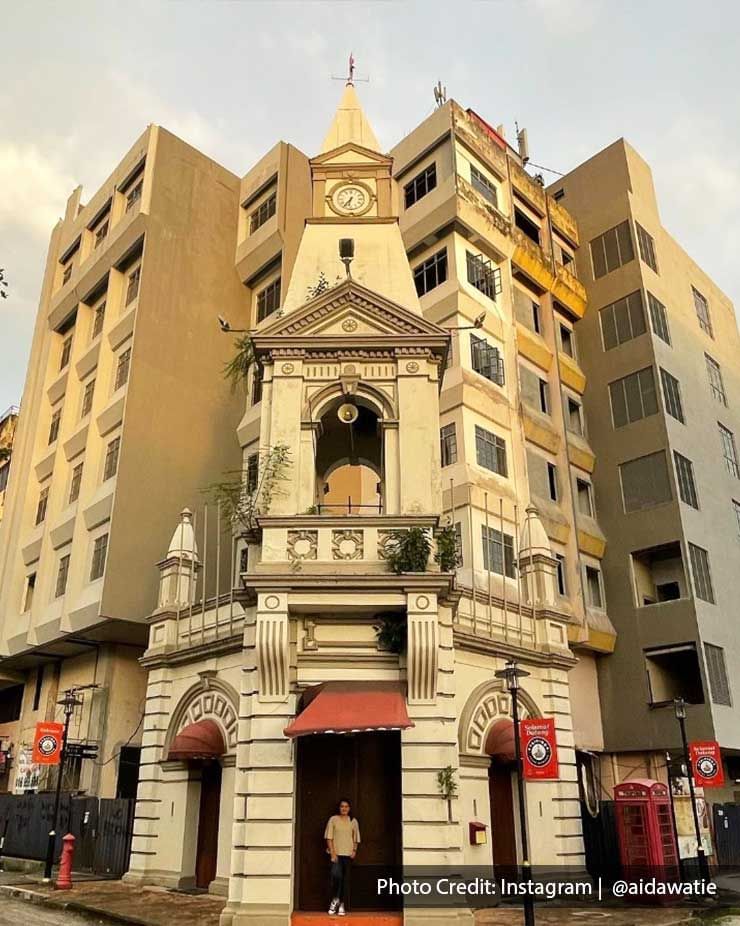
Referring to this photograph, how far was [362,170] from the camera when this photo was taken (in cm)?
2133

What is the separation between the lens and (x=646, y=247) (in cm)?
4184

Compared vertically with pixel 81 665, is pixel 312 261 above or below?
above

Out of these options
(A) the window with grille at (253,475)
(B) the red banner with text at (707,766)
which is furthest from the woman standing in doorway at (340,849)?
(B) the red banner with text at (707,766)

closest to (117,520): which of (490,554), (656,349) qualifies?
(490,554)

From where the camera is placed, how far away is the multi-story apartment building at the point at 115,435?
31984mm

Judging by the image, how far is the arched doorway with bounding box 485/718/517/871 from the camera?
1944cm

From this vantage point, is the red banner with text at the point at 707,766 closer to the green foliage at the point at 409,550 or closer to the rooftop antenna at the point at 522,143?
the green foliage at the point at 409,550

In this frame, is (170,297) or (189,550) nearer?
(189,550)

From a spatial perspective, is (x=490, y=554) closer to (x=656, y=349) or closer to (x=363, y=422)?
(x=363, y=422)

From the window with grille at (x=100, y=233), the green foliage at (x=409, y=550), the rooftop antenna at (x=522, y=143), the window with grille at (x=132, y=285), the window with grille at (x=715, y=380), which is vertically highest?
the rooftop antenna at (x=522, y=143)

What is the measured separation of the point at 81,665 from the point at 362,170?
24.5 metres

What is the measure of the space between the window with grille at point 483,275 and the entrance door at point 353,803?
23.9 meters

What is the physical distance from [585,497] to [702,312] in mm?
15113

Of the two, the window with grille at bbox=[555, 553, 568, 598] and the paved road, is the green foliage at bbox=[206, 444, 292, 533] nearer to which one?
the paved road
